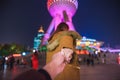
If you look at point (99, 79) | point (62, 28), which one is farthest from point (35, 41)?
point (62, 28)

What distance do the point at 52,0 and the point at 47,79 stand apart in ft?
157

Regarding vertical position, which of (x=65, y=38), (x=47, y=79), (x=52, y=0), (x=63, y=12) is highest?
(x=52, y=0)

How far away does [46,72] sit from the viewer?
97 cm

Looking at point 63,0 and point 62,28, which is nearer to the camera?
point 62,28

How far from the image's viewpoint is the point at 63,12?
4756cm

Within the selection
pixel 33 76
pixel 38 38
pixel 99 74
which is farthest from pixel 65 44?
pixel 38 38

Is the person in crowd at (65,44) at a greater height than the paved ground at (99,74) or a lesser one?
greater

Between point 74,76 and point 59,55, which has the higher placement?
point 59,55

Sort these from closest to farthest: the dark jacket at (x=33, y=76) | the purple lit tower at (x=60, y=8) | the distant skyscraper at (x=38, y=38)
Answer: the dark jacket at (x=33, y=76), the purple lit tower at (x=60, y=8), the distant skyscraper at (x=38, y=38)

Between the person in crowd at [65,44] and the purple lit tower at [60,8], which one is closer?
the person in crowd at [65,44]

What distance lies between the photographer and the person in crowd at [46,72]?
2.85ft

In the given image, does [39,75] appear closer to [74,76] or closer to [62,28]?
[62,28]

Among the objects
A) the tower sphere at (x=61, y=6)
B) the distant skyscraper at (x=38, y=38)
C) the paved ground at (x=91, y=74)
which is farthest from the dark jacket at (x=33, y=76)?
the distant skyscraper at (x=38, y=38)

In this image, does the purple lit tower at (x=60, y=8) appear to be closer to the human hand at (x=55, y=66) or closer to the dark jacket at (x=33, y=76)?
the human hand at (x=55, y=66)
